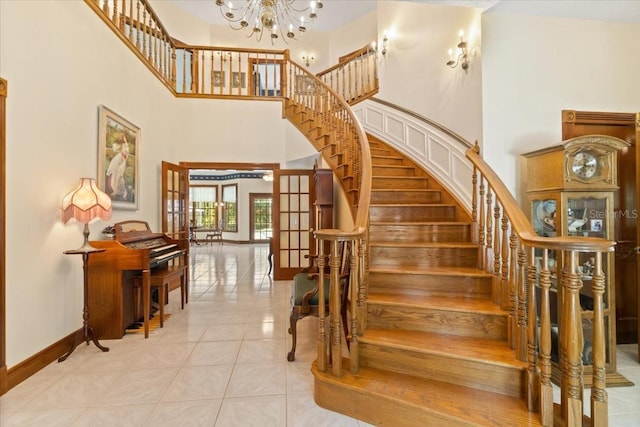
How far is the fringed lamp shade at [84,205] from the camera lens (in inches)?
96.5

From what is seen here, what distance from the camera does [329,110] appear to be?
447 centimetres

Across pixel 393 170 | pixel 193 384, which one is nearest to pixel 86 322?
pixel 193 384

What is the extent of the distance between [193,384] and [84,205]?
5.80ft

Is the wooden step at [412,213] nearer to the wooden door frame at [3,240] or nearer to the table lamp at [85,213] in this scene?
the table lamp at [85,213]

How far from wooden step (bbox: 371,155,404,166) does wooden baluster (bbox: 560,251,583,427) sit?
9.77 ft

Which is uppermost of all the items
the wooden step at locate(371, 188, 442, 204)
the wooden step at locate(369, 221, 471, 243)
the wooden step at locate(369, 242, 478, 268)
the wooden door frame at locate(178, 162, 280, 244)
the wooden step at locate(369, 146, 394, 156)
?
the wooden step at locate(369, 146, 394, 156)

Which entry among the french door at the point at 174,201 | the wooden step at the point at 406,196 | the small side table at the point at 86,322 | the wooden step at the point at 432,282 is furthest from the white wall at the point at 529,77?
the french door at the point at 174,201

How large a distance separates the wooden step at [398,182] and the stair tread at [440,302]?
1738 mm

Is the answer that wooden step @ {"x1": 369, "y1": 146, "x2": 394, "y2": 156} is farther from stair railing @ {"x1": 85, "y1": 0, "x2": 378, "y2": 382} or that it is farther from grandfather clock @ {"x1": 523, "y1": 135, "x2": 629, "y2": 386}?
grandfather clock @ {"x1": 523, "y1": 135, "x2": 629, "y2": 386}

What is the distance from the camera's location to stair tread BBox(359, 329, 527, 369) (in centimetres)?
177

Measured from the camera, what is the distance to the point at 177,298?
14.4 feet

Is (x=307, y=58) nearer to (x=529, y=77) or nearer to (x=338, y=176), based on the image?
(x=338, y=176)

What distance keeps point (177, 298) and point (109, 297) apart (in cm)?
158

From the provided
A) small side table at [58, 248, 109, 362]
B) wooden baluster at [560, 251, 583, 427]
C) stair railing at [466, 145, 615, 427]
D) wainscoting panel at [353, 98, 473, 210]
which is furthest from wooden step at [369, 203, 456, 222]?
small side table at [58, 248, 109, 362]
